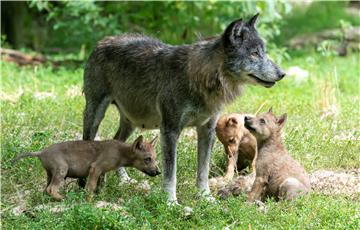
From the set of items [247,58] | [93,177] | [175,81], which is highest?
[247,58]

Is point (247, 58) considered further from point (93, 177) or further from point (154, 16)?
point (154, 16)

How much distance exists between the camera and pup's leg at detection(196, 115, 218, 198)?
8.37 m

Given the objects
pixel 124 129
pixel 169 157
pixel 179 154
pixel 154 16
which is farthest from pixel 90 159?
pixel 154 16

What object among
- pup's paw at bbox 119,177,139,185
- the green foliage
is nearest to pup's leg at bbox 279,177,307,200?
pup's paw at bbox 119,177,139,185

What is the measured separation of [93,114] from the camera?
350 inches

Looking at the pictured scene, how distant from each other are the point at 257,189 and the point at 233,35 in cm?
152

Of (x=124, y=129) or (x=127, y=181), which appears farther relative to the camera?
(x=124, y=129)

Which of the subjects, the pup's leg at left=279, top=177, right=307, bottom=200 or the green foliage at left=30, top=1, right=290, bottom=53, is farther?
the green foliage at left=30, top=1, right=290, bottom=53

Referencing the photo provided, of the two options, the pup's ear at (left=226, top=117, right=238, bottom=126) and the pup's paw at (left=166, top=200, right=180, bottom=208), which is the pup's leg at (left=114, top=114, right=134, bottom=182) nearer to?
the pup's ear at (left=226, top=117, right=238, bottom=126)

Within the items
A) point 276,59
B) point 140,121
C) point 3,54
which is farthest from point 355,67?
point 140,121

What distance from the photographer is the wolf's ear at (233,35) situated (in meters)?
7.73

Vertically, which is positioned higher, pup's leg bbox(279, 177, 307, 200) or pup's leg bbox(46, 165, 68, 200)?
pup's leg bbox(279, 177, 307, 200)

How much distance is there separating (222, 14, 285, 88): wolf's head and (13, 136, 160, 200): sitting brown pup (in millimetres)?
1223

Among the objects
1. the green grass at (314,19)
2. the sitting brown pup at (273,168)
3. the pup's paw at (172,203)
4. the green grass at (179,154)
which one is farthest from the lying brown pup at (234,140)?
the green grass at (314,19)
